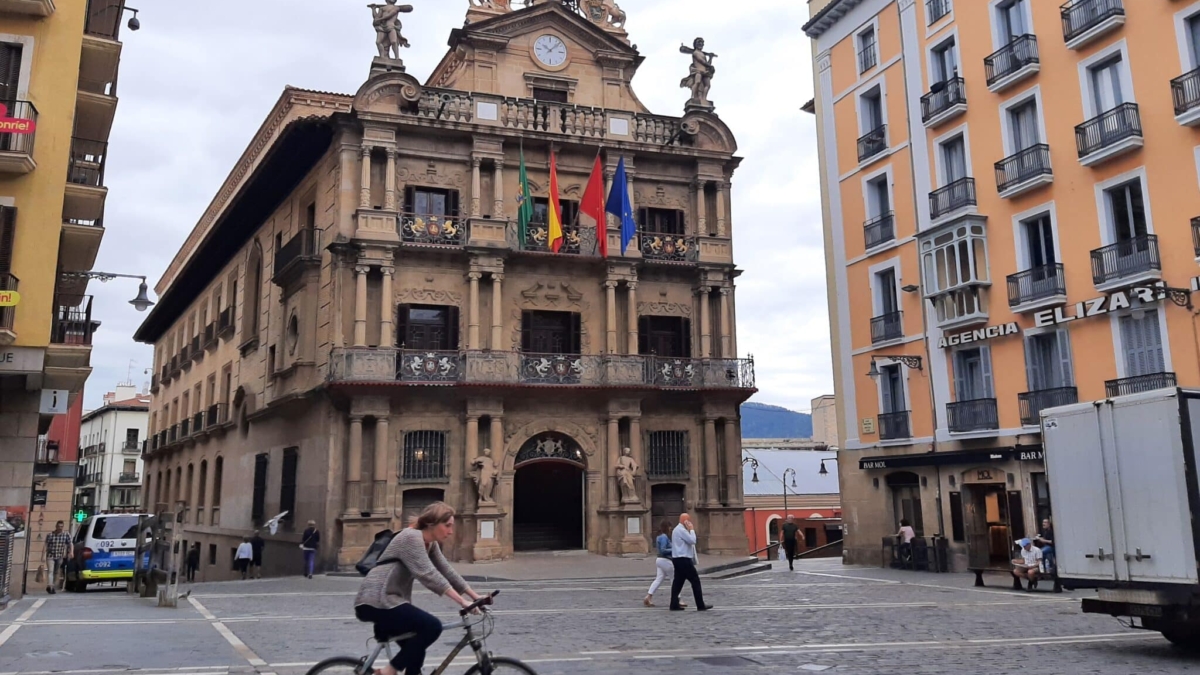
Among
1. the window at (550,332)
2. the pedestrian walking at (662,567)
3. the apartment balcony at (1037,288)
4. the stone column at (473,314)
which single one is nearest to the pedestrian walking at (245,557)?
the stone column at (473,314)

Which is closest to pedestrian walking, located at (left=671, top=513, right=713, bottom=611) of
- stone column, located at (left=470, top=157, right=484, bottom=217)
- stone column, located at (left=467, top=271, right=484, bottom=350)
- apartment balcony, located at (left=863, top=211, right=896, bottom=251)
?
stone column, located at (left=467, top=271, right=484, bottom=350)

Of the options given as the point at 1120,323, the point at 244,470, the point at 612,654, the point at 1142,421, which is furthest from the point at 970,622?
the point at 244,470

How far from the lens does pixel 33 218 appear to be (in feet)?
67.2

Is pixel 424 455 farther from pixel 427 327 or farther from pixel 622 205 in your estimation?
pixel 622 205

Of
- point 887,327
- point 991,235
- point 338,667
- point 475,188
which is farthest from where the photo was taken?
point 475,188

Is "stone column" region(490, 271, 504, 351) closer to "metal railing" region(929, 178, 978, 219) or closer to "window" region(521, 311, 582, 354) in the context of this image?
"window" region(521, 311, 582, 354)

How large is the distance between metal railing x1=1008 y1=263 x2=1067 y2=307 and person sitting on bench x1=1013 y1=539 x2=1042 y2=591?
6.54 meters

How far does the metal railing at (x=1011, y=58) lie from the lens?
987 inches

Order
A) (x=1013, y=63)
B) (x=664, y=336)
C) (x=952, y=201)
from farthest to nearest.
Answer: (x=664, y=336)
(x=952, y=201)
(x=1013, y=63)

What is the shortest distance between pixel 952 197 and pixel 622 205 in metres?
9.49

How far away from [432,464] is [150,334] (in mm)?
40353

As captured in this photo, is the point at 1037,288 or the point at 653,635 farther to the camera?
the point at 1037,288

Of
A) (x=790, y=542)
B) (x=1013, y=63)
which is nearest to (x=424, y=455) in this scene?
(x=790, y=542)

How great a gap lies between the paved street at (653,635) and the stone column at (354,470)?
6696 mm
